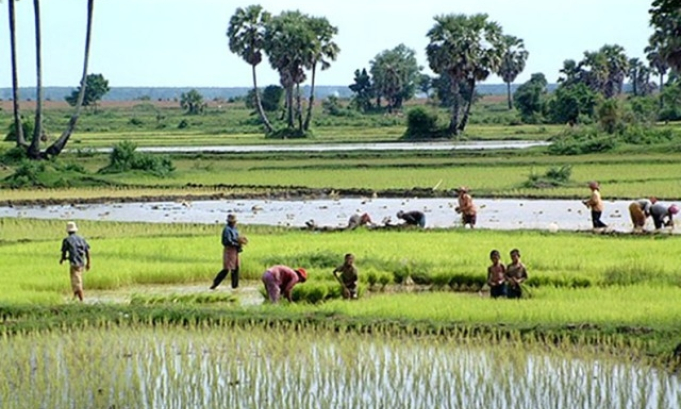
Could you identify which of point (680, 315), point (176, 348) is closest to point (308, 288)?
point (176, 348)

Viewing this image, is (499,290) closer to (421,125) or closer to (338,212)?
(338,212)

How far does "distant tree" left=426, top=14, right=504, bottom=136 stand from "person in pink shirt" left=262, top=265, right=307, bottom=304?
56782 mm

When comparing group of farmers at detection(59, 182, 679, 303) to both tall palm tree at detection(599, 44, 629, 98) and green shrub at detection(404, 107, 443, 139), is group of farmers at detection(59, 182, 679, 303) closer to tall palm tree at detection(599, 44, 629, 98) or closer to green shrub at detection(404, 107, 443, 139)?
green shrub at detection(404, 107, 443, 139)

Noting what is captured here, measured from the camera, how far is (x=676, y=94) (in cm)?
7625

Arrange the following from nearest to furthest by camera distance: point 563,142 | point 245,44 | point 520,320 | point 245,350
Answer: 1. point 245,350
2. point 520,320
3. point 563,142
4. point 245,44

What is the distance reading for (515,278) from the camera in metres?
15.6

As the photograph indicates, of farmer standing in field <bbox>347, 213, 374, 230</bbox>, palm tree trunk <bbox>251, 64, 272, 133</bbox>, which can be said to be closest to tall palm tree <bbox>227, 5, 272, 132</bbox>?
palm tree trunk <bbox>251, 64, 272, 133</bbox>

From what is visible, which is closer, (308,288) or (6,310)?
(6,310)

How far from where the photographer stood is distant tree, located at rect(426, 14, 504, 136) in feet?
238

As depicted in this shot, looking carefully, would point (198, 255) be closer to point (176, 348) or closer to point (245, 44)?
point (176, 348)

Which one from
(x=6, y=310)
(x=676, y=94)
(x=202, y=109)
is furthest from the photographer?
(x=202, y=109)

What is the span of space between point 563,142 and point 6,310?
35.8 m

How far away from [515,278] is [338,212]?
41.6 feet

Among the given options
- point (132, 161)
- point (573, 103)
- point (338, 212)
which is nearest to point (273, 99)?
point (573, 103)
